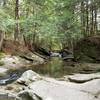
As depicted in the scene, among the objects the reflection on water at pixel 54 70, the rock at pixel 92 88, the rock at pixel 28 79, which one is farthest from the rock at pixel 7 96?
the reflection on water at pixel 54 70

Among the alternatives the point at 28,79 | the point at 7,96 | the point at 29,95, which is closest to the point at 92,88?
the point at 29,95

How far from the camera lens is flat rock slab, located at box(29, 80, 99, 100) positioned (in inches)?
382

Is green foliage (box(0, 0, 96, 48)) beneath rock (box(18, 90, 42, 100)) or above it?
above

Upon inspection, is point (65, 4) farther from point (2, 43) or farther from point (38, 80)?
point (38, 80)

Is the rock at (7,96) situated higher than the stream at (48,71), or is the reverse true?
the rock at (7,96)

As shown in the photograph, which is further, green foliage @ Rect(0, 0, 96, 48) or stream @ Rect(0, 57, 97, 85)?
green foliage @ Rect(0, 0, 96, 48)

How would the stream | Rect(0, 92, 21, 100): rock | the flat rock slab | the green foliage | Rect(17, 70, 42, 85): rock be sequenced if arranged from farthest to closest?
the green foliage
the stream
Rect(17, 70, 42, 85): rock
Rect(0, 92, 21, 100): rock
the flat rock slab

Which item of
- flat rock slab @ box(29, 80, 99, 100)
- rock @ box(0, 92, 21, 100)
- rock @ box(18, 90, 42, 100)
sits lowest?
rock @ box(0, 92, 21, 100)

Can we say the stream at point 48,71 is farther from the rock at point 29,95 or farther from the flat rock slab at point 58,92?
the rock at point 29,95

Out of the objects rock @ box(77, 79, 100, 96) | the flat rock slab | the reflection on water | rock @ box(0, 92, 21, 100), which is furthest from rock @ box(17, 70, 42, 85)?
the reflection on water

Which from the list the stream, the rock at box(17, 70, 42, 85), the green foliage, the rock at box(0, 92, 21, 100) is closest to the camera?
the rock at box(0, 92, 21, 100)

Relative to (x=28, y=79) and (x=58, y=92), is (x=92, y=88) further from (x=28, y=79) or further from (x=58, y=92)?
(x=28, y=79)

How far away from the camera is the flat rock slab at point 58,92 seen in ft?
31.8

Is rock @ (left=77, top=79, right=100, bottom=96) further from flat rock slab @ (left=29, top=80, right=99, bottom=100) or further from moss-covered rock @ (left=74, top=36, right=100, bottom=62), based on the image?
moss-covered rock @ (left=74, top=36, right=100, bottom=62)
